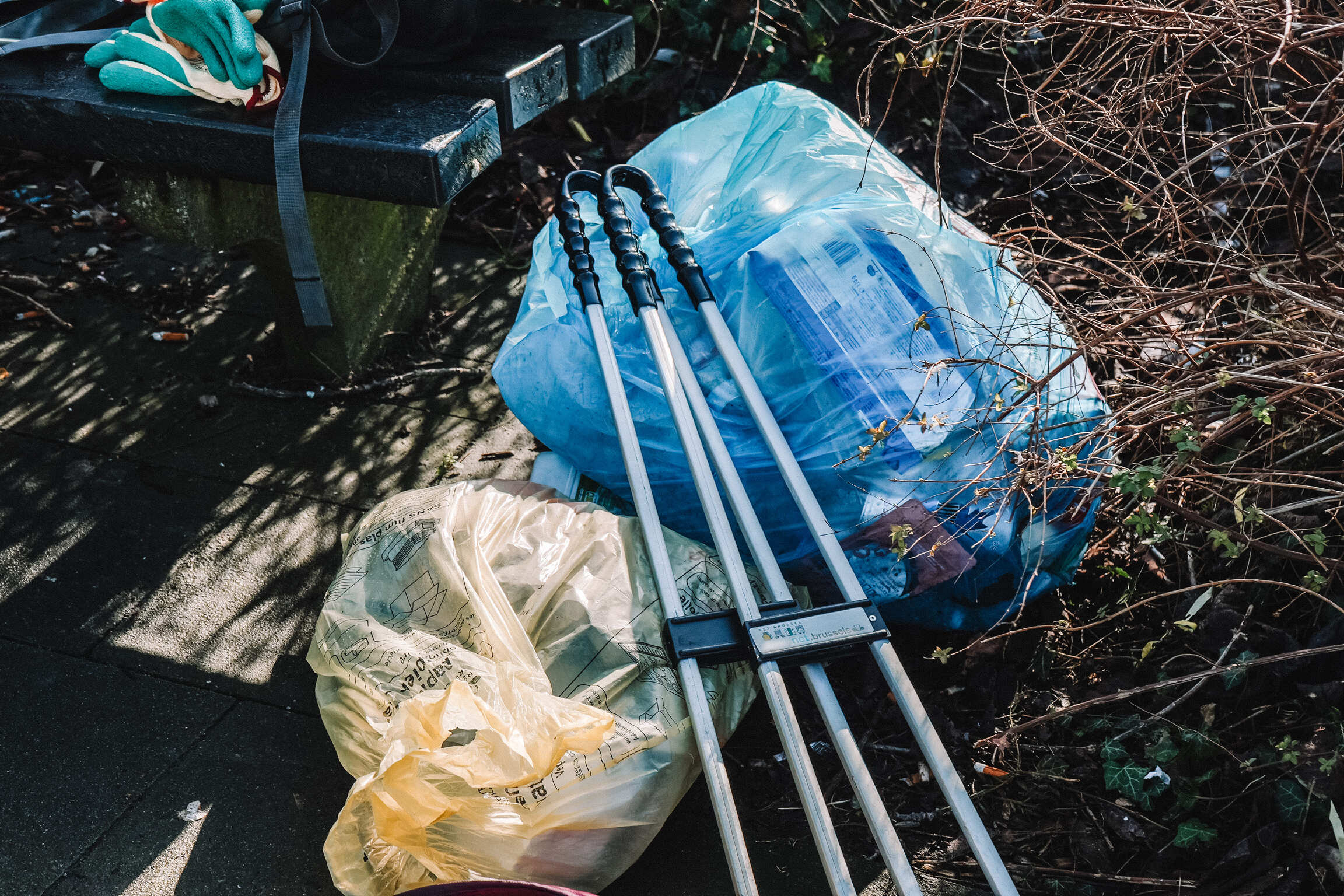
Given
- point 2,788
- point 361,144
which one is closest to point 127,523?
point 2,788

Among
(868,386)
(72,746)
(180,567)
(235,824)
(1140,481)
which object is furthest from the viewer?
(180,567)

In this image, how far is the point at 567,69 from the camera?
302cm

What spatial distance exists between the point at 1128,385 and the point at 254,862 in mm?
1927

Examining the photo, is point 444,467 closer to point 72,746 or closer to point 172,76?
point 72,746

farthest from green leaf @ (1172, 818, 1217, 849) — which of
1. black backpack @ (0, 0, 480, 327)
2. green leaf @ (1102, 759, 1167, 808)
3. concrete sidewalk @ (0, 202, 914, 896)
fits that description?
black backpack @ (0, 0, 480, 327)

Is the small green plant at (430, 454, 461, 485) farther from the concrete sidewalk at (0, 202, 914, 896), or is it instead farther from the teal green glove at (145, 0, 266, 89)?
the teal green glove at (145, 0, 266, 89)

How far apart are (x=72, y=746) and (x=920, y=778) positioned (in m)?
1.74

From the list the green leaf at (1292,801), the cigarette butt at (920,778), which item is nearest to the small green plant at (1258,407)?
the green leaf at (1292,801)

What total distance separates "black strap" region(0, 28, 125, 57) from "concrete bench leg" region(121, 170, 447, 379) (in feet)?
1.47

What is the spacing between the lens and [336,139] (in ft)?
7.87

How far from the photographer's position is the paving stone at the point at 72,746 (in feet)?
6.10

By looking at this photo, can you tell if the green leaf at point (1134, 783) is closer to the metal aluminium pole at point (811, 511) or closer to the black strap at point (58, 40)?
the metal aluminium pole at point (811, 511)

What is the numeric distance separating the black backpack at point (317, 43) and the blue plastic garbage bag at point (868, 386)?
582 mm

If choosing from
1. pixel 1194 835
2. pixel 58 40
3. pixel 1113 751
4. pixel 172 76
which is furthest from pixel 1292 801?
pixel 58 40
